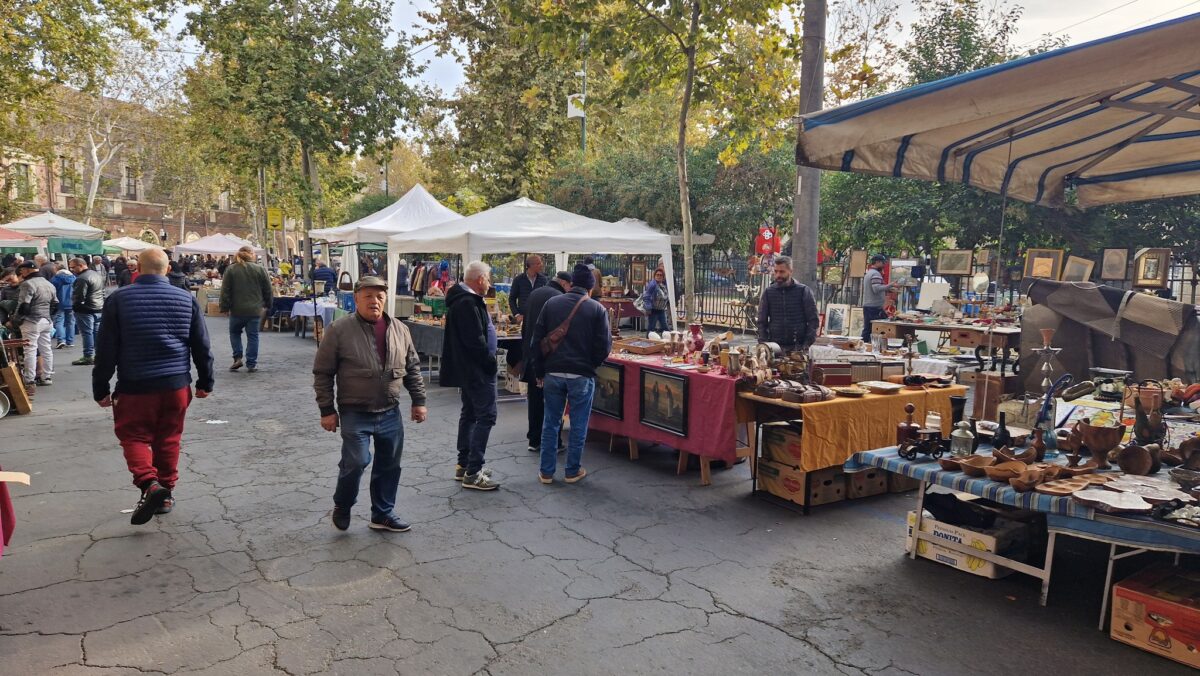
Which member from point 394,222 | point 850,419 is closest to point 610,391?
point 850,419

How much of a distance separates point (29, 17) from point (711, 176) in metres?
16.4

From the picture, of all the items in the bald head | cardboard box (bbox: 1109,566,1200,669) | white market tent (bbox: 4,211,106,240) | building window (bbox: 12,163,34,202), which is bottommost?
cardboard box (bbox: 1109,566,1200,669)

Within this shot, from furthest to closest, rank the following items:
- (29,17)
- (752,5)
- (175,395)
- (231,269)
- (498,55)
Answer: (498,55) < (29,17) < (231,269) < (752,5) < (175,395)

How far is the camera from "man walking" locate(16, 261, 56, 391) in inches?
388

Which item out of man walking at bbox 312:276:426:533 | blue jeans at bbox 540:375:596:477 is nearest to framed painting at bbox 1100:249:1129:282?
blue jeans at bbox 540:375:596:477

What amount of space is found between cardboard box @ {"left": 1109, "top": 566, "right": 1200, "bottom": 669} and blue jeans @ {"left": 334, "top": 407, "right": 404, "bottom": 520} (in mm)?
3994

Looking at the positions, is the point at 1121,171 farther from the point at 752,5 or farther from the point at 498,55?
the point at 498,55

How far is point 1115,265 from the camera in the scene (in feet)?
35.5

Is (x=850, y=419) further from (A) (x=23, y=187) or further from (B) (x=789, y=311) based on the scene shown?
(A) (x=23, y=187)

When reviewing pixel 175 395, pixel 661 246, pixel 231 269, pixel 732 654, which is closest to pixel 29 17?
pixel 231 269

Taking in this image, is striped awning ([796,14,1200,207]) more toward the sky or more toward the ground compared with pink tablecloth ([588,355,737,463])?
more toward the sky

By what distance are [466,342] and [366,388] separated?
3.77ft

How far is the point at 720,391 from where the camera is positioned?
5.75 m

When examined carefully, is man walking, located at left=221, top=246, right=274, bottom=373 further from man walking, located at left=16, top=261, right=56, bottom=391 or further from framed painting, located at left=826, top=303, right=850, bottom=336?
framed painting, located at left=826, top=303, right=850, bottom=336
